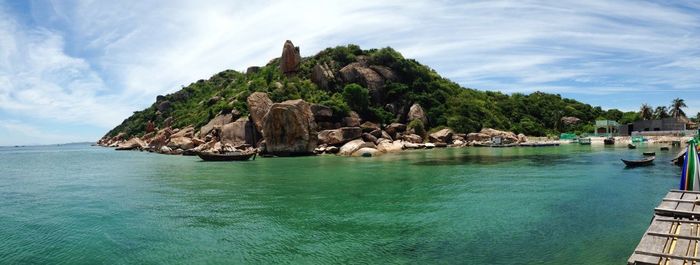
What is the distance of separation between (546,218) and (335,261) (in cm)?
1012

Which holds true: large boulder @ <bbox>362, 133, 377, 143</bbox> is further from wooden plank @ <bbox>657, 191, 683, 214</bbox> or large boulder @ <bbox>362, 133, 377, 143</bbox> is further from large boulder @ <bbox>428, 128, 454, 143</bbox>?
wooden plank @ <bbox>657, 191, 683, 214</bbox>

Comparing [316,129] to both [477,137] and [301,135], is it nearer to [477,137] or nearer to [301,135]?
[301,135]

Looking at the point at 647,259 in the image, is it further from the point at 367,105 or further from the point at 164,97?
the point at 164,97

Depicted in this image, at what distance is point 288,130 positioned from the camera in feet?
206

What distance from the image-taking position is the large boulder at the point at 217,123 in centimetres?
8131

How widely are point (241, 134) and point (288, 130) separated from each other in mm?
14435

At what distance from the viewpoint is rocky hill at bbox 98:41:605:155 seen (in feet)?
225

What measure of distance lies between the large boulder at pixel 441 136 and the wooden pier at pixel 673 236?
69.0 meters

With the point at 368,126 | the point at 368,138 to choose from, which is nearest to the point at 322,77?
the point at 368,126

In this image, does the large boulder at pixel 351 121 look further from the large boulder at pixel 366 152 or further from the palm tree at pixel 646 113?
the palm tree at pixel 646 113

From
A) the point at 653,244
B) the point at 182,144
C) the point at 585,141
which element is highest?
the point at 182,144

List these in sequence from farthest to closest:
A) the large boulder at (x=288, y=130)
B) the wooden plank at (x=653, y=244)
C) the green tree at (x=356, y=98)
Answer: the green tree at (x=356, y=98), the large boulder at (x=288, y=130), the wooden plank at (x=653, y=244)

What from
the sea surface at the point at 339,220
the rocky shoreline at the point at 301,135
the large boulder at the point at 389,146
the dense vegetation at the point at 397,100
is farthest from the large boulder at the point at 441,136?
the sea surface at the point at 339,220

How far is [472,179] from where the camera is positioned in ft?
102
